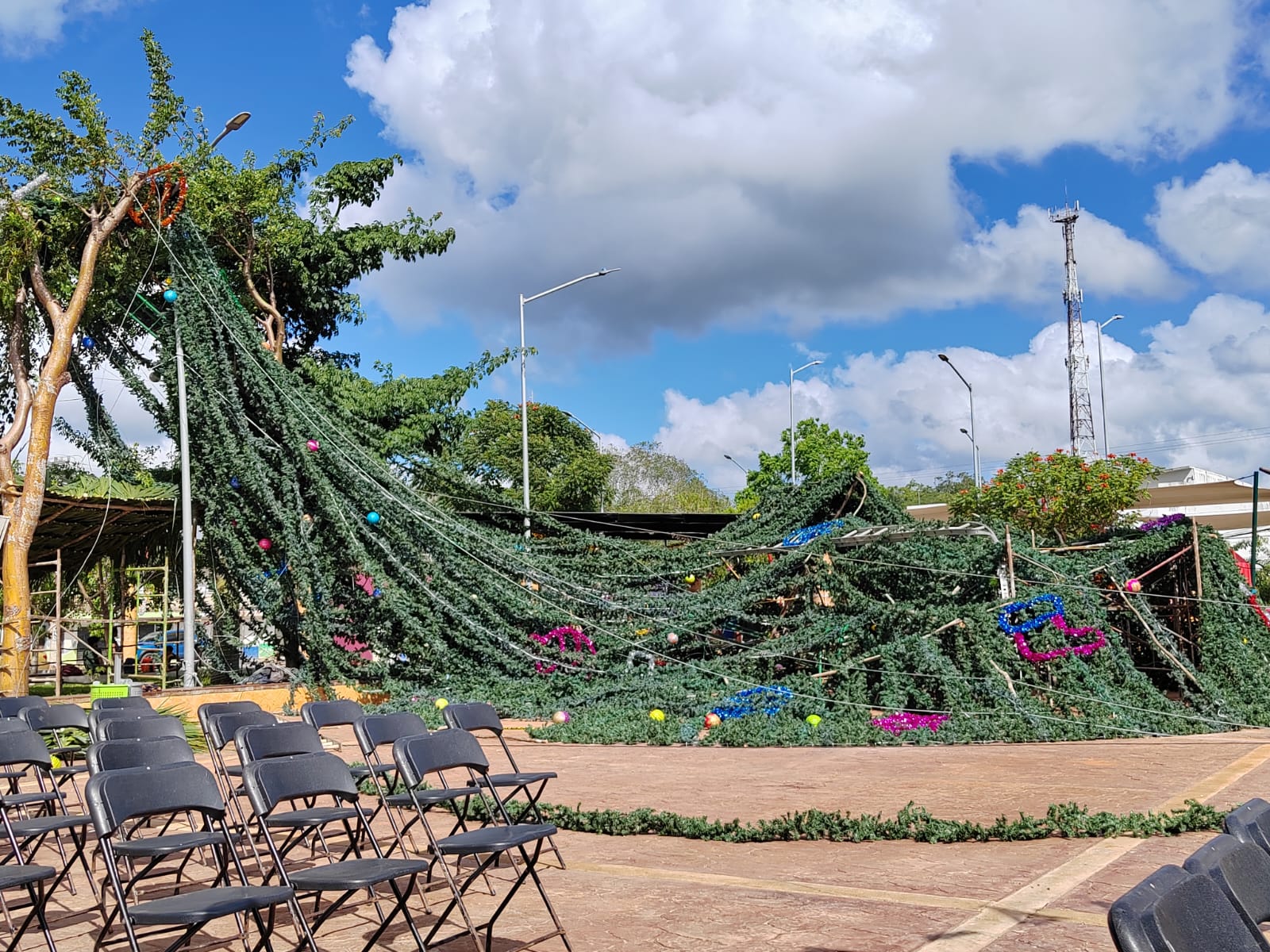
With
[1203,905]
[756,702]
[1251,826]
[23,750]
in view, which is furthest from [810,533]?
[1203,905]

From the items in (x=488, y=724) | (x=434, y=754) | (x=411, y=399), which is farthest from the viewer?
(x=411, y=399)

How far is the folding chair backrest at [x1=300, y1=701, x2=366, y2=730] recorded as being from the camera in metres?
7.68

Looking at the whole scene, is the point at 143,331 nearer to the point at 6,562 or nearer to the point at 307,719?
the point at 6,562

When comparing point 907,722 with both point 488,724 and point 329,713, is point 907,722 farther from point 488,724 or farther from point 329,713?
point 329,713

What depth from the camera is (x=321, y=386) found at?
20.7m

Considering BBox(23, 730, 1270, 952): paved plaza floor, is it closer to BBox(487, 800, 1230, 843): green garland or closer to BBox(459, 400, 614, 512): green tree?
→ BBox(487, 800, 1230, 843): green garland

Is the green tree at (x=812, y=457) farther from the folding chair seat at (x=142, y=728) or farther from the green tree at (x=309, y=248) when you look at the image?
the folding chair seat at (x=142, y=728)

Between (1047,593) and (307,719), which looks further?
(1047,593)

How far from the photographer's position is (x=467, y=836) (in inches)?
192

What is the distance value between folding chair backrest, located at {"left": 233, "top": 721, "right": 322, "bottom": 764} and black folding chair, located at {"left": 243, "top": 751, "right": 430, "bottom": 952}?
0.51 metres

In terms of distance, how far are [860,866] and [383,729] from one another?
2.75m

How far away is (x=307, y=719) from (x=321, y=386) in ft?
45.5

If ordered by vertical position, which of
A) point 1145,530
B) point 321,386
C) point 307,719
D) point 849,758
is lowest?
point 849,758

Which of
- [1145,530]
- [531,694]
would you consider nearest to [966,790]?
[531,694]
